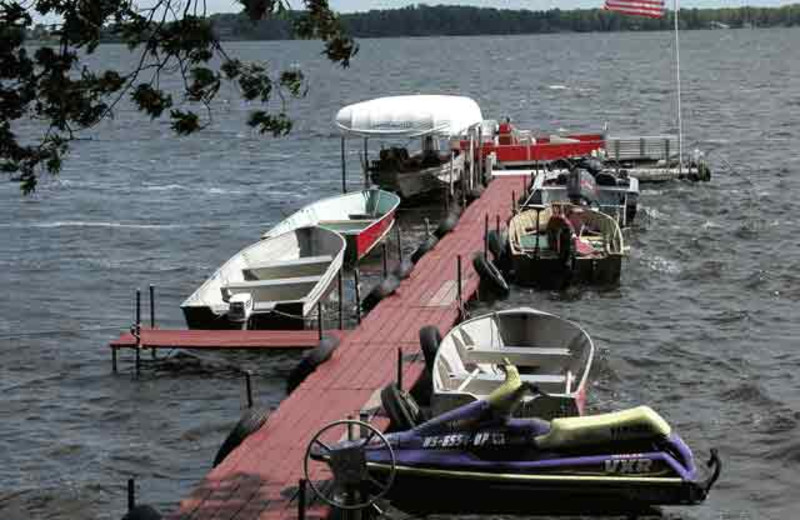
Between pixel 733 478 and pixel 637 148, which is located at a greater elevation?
pixel 637 148

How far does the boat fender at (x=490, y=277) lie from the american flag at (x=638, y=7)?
745 inches

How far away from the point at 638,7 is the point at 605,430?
101ft

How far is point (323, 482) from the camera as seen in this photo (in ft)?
49.6

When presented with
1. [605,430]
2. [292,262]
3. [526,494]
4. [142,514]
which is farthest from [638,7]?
[142,514]

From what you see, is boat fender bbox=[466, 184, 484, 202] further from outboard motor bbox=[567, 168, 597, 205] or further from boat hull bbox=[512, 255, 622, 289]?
boat hull bbox=[512, 255, 622, 289]

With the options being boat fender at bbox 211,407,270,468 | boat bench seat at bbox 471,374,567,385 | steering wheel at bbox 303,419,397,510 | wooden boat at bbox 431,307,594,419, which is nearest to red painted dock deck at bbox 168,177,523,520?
boat fender at bbox 211,407,270,468

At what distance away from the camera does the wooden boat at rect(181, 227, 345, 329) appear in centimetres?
2403

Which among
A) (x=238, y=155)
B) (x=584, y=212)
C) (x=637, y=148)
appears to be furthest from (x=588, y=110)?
(x=584, y=212)

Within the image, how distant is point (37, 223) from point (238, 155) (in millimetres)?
21149

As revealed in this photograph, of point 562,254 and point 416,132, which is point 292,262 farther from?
point 416,132

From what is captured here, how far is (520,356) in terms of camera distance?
19922 millimetres

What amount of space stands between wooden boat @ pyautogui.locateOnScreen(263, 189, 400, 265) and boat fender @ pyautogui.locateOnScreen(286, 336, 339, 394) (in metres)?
10.0

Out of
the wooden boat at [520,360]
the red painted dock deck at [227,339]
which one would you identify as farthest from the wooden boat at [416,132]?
the wooden boat at [520,360]

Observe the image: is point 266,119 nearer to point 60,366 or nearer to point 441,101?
point 60,366
